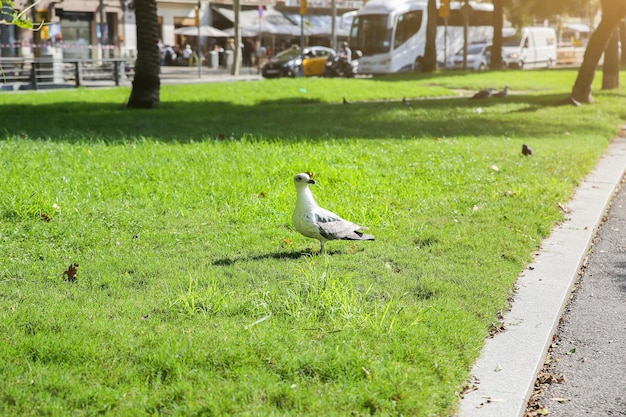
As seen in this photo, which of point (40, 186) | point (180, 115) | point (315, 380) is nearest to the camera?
point (315, 380)

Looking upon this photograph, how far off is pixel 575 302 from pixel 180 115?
1191cm

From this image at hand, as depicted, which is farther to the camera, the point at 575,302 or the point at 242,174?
the point at 242,174

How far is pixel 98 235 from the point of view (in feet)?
21.6

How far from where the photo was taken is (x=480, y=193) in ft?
28.1

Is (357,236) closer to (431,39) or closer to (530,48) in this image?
(431,39)

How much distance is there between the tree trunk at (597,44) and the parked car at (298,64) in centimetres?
2010

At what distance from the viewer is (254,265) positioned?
5.78 metres

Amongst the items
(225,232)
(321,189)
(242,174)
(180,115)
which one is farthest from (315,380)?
(180,115)

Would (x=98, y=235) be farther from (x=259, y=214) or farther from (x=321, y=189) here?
(x=321, y=189)

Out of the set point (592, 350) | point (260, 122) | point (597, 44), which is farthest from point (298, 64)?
point (592, 350)

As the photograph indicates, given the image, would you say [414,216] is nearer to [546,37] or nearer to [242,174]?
[242,174]

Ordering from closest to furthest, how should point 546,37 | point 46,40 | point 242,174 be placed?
1. point 242,174
2. point 46,40
3. point 546,37

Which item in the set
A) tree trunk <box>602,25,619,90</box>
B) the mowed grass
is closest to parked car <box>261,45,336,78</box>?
tree trunk <box>602,25,619,90</box>

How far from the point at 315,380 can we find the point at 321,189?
4.78 meters
